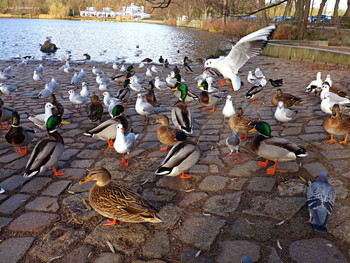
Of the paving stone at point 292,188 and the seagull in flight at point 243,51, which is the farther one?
the seagull in flight at point 243,51

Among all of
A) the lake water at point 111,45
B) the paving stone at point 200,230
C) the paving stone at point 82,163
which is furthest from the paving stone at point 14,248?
the lake water at point 111,45

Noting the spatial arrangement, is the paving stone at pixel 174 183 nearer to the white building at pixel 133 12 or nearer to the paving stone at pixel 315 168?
the paving stone at pixel 315 168

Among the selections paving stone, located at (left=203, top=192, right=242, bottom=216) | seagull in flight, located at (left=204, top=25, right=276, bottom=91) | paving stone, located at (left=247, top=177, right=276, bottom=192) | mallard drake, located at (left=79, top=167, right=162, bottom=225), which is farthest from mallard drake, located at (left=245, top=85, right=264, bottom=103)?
mallard drake, located at (left=79, top=167, right=162, bottom=225)

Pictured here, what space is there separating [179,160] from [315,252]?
200 cm

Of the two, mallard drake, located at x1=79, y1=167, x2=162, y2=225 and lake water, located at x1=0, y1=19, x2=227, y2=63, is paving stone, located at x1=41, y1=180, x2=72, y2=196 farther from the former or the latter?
lake water, located at x1=0, y1=19, x2=227, y2=63

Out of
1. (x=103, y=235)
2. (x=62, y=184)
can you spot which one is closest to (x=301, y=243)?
(x=103, y=235)

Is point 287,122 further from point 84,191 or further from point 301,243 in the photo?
→ point 84,191

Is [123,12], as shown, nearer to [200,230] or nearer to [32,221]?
[32,221]

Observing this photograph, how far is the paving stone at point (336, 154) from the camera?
4.75 metres

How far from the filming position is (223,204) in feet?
12.0

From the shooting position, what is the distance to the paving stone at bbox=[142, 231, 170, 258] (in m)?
2.89

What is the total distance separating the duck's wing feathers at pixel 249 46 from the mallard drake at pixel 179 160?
10.9 ft

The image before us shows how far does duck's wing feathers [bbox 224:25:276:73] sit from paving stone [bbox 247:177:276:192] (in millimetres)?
3291

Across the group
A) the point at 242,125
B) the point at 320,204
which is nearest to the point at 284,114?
the point at 242,125
